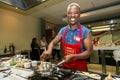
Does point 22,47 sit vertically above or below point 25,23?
below

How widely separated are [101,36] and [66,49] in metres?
5.46

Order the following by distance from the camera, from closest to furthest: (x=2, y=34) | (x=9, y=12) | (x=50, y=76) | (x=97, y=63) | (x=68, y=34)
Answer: (x=50, y=76), (x=68, y=34), (x=2, y=34), (x=9, y=12), (x=97, y=63)

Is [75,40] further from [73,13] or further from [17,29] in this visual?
[17,29]

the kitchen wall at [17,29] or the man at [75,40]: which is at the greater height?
the kitchen wall at [17,29]

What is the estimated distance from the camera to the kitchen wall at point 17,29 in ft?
17.5

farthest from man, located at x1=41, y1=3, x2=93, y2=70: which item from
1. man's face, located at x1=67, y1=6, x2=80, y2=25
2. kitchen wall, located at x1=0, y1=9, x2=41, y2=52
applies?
kitchen wall, located at x1=0, y1=9, x2=41, y2=52

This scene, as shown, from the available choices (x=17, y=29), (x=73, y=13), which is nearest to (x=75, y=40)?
(x=73, y=13)

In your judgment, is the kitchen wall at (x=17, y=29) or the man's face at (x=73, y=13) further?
the kitchen wall at (x=17, y=29)

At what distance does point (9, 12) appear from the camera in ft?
18.5

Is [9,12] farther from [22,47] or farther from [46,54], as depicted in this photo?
[46,54]

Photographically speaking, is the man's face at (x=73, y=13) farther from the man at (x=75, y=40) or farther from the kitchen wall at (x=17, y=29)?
the kitchen wall at (x=17, y=29)

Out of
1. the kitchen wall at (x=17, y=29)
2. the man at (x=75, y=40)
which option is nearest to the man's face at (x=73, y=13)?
the man at (x=75, y=40)

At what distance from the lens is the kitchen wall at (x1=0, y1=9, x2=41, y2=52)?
17.5 ft

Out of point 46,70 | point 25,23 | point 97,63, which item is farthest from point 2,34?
point 46,70
